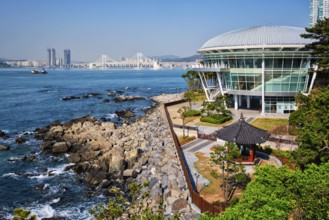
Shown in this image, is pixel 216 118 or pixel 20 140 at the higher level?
pixel 216 118

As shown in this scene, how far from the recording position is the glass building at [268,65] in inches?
1927

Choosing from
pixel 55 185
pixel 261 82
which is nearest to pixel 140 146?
pixel 55 185

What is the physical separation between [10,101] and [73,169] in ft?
217

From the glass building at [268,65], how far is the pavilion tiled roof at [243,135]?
22.3m

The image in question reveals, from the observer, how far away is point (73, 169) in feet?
117

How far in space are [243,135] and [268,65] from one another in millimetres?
24335

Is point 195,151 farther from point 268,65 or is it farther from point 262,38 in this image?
point 262,38

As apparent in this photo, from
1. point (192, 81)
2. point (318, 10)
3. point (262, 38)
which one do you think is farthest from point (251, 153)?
point (318, 10)

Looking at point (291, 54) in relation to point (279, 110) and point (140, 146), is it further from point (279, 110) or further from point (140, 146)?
point (140, 146)

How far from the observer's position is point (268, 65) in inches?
1973

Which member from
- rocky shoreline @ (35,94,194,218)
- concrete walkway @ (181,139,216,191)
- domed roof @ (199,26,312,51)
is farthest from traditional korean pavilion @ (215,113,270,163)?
domed roof @ (199,26,312,51)

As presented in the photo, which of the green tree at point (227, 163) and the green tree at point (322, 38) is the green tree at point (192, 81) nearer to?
the green tree at point (322, 38)

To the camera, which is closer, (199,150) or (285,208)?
(285,208)

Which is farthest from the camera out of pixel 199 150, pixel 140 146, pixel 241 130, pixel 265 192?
pixel 140 146
